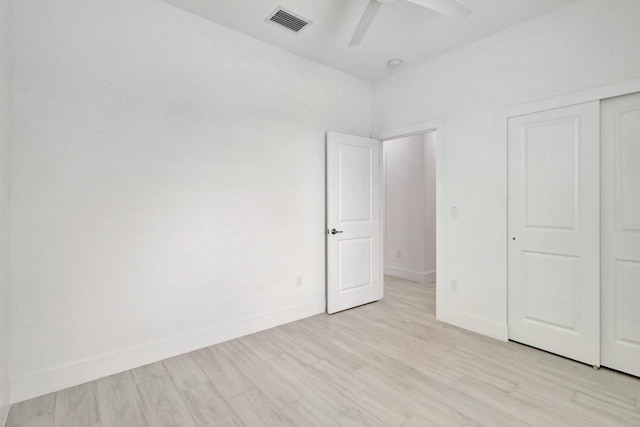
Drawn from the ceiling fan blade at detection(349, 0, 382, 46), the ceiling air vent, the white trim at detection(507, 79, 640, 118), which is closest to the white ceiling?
the ceiling air vent

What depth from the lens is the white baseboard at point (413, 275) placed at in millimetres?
4738

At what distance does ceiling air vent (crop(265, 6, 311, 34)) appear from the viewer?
98.0 inches

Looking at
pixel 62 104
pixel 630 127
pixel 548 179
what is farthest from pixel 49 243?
pixel 630 127

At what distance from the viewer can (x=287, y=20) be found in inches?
102

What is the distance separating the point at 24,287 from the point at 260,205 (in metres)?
1.78

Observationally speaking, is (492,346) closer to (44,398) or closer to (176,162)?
(176,162)

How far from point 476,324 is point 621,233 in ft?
4.57

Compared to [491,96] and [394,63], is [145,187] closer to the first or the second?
[394,63]

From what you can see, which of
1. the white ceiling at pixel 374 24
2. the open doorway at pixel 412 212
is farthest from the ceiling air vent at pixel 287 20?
the open doorway at pixel 412 212

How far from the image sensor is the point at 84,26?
2066 millimetres

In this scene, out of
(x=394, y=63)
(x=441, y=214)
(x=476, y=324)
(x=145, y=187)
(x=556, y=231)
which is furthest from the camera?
(x=394, y=63)

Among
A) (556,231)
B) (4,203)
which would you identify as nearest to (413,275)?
(556,231)

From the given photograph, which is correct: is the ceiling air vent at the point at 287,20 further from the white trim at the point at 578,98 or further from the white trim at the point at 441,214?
the white trim at the point at 578,98

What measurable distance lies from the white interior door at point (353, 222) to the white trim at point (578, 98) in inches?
62.8
